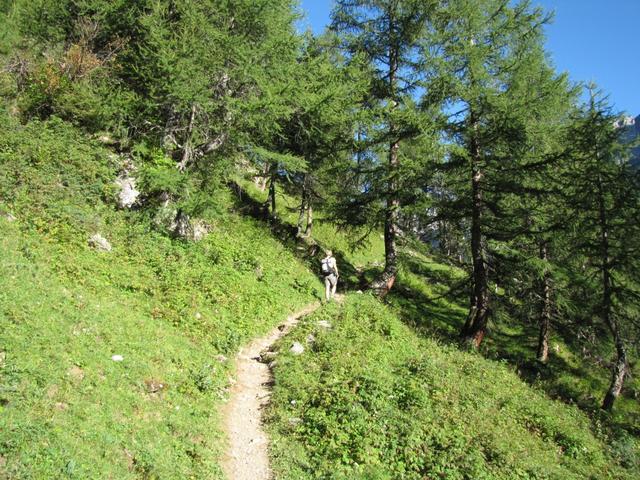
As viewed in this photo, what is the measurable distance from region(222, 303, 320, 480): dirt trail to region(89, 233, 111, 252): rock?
204 inches

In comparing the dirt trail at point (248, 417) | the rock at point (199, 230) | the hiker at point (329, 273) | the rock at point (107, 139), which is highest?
the rock at point (107, 139)

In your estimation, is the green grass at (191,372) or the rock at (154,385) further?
the rock at (154,385)

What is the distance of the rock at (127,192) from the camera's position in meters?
15.2

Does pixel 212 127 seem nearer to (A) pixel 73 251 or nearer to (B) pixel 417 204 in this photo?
(A) pixel 73 251

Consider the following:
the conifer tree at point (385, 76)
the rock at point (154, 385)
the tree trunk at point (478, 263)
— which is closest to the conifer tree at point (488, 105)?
the tree trunk at point (478, 263)

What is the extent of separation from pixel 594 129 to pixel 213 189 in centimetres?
1542

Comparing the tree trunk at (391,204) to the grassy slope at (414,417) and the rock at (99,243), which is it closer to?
the grassy slope at (414,417)

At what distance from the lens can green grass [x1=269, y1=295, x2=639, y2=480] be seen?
27.5 feet

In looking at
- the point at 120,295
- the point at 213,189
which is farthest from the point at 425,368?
the point at 213,189

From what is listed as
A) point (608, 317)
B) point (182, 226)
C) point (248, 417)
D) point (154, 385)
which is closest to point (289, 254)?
point (182, 226)

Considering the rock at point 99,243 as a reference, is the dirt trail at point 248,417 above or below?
below

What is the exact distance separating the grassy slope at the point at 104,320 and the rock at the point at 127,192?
1.72ft

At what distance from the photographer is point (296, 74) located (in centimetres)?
1794

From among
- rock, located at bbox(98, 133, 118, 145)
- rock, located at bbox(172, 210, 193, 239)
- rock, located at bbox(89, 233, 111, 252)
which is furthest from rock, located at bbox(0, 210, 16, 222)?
rock, located at bbox(98, 133, 118, 145)
